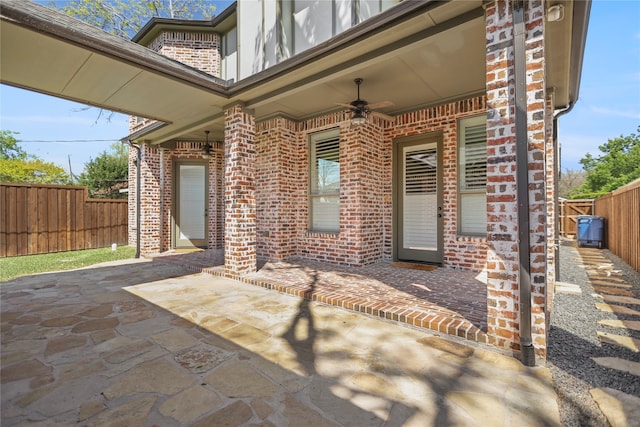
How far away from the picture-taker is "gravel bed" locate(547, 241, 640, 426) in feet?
5.55

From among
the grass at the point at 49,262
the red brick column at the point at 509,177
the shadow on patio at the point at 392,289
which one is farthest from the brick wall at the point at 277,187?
the red brick column at the point at 509,177

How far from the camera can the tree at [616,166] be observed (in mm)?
19359

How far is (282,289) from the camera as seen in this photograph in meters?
3.99

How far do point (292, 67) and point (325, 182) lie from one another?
276cm

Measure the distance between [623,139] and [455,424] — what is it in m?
31.2

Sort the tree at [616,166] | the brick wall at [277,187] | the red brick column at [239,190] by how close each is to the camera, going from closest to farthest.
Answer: the red brick column at [239,190], the brick wall at [277,187], the tree at [616,166]

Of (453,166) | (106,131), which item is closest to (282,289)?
(453,166)

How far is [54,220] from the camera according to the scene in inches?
315

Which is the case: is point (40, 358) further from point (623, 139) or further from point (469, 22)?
point (623, 139)

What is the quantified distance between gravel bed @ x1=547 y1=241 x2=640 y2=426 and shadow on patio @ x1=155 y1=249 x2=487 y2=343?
1.77 feet

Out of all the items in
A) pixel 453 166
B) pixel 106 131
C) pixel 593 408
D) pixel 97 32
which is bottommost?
pixel 593 408

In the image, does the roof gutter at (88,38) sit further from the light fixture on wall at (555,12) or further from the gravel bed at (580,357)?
the gravel bed at (580,357)

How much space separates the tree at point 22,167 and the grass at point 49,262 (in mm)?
14499

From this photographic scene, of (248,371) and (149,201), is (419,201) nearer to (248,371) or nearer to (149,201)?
(248,371)
